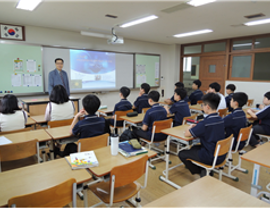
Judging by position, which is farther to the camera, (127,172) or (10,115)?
(10,115)

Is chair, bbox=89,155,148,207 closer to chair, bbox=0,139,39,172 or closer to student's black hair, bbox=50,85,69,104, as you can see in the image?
chair, bbox=0,139,39,172

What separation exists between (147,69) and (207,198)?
255 inches

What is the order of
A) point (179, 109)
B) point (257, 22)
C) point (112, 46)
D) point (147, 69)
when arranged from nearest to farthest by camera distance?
point (179, 109), point (257, 22), point (112, 46), point (147, 69)

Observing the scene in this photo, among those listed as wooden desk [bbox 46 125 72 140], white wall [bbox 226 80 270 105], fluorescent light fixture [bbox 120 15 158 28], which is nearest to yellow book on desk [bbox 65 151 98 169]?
wooden desk [bbox 46 125 72 140]

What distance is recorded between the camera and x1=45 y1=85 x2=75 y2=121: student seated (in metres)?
2.93

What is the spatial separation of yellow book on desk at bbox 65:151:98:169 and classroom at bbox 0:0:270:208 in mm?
38

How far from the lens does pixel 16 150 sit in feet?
6.21

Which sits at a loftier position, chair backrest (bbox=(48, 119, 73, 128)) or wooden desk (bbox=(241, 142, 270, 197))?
chair backrest (bbox=(48, 119, 73, 128))

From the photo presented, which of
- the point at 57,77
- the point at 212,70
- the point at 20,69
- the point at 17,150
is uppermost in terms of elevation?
the point at 212,70

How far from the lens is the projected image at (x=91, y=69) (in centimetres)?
567

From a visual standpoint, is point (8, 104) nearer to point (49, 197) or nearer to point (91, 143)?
point (91, 143)

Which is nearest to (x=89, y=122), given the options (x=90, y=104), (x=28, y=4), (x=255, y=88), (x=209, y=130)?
(x=90, y=104)

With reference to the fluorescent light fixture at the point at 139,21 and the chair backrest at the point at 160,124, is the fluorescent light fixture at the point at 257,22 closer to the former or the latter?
the fluorescent light fixture at the point at 139,21

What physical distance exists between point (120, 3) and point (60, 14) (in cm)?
139
